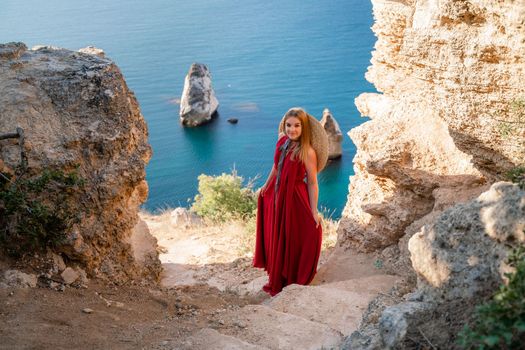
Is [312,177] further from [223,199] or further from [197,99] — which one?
[197,99]

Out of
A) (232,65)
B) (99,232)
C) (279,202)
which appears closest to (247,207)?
(279,202)

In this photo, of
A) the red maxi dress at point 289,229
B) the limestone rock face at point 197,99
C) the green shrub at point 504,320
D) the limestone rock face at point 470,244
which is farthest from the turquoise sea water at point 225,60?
the green shrub at point 504,320

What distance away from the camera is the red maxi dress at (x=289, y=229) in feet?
17.2

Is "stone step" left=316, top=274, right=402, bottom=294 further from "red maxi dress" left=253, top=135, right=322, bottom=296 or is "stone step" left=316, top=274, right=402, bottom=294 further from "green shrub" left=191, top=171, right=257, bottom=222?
"green shrub" left=191, top=171, right=257, bottom=222

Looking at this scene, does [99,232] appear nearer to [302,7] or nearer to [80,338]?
[80,338]

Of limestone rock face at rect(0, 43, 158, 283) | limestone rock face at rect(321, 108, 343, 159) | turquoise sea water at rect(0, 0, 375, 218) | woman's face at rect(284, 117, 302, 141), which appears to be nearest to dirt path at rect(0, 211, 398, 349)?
limestone rock face at rect(0, 43, 158, 283)

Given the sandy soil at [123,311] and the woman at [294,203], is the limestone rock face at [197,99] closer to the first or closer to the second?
the sandy soil at [123,311]

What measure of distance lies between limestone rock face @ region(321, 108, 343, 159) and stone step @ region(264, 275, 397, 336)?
1124 centimetres

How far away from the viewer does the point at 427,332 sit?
6.91 ft

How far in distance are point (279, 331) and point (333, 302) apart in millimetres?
917

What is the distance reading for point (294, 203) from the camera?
5.29 m

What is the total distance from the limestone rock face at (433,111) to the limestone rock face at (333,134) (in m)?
9.90

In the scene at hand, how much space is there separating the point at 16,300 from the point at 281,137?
272 cm

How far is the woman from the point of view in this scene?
199 inches
